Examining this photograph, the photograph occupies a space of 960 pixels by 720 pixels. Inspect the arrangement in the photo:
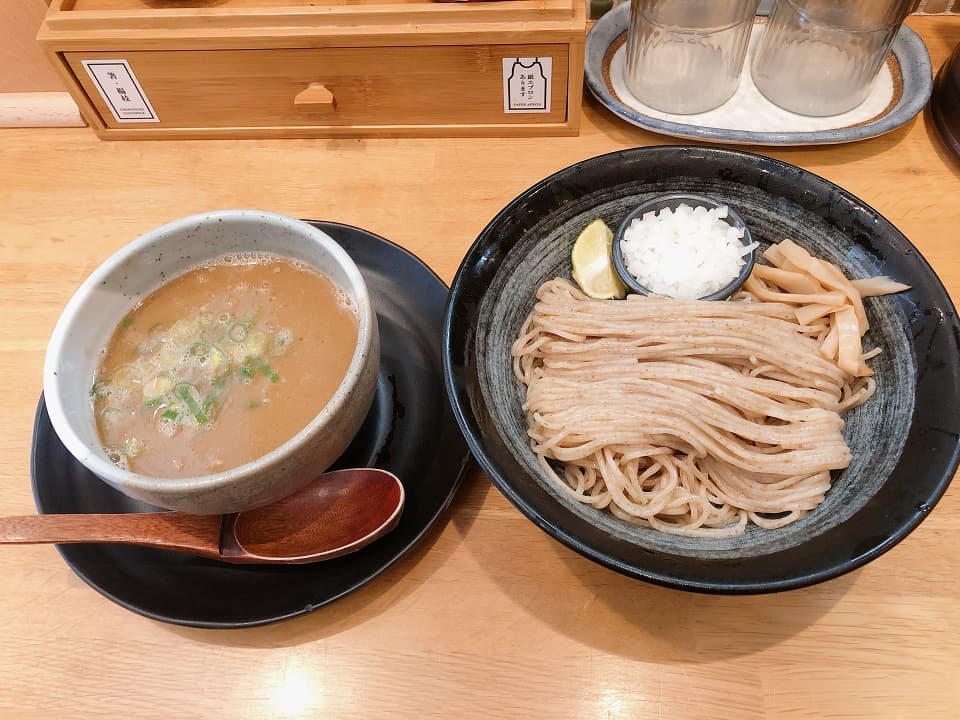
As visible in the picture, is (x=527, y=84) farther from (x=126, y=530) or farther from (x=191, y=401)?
(x=126, y=530)

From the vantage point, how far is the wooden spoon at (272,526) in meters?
1.12

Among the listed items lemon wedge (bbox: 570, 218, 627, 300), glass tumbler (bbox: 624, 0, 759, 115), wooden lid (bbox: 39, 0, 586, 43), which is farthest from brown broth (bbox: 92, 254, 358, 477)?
glass tumbler (bbox: 624, 0, 759, 115)

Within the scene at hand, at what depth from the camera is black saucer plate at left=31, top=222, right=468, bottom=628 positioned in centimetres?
116

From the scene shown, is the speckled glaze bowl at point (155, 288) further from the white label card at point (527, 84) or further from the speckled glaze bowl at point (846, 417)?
the white label card at point (527, 84)

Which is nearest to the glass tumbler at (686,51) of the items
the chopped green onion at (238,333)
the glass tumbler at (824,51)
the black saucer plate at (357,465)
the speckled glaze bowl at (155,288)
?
the glass tumbler at (824,51)

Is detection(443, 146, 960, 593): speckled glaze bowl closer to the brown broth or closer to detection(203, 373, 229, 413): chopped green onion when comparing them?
the brown broth

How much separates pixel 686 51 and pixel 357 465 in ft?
4.64

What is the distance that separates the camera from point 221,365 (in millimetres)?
1197

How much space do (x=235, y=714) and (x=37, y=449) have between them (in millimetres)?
624

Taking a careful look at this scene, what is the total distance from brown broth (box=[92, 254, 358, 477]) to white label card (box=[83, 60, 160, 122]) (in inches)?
35.0

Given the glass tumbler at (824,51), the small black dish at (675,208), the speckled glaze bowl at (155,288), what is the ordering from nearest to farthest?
the speckled glaze bowl at (155,288), the small black dish at (675,208), the glass tumbler at (824,51)

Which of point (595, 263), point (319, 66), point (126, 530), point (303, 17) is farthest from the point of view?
point (319, 66)

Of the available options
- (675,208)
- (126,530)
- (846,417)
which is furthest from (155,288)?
(846,417)

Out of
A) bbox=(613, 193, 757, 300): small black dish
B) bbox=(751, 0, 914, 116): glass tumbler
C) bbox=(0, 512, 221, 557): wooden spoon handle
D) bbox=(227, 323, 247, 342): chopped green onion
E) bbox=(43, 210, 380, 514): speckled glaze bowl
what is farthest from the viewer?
bbox=(751, 0, 914, 116): glass tumbler
